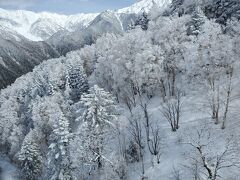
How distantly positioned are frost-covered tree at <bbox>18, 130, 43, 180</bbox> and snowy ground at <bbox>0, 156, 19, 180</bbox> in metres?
15.5

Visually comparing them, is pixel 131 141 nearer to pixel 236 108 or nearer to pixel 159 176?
pixel 159 176

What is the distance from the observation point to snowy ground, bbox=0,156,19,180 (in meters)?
91.2

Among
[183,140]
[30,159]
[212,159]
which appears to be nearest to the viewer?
[212,159]

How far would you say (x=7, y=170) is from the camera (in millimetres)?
98938

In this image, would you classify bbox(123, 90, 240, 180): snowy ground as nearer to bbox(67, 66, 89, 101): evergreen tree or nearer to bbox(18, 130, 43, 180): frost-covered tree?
bbox(18, 130, 43, 180): frost-covered tree

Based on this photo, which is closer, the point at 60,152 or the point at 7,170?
the point at 60,152

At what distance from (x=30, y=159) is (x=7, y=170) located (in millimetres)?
→ 30915

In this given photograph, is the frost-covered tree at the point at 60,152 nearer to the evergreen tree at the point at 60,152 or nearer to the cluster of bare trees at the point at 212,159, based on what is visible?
the evergreen tree at the point at 60,152

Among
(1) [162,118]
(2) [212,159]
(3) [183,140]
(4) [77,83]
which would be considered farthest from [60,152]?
(4) [77,83]

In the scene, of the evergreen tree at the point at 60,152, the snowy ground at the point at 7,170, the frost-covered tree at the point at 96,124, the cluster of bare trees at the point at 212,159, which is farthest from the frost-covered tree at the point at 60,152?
the snowy ground at the point at 7,170

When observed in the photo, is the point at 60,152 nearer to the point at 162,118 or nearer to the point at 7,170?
the point at 162,118

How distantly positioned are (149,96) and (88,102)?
1949 centimetres

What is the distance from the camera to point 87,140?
52.2m

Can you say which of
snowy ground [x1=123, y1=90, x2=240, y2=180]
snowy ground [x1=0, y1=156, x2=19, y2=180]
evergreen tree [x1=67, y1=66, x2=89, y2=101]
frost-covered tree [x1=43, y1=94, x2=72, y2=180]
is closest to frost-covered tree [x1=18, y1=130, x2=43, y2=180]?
snowy ground [x1=0, y1=156, x2=19, y2=180]
